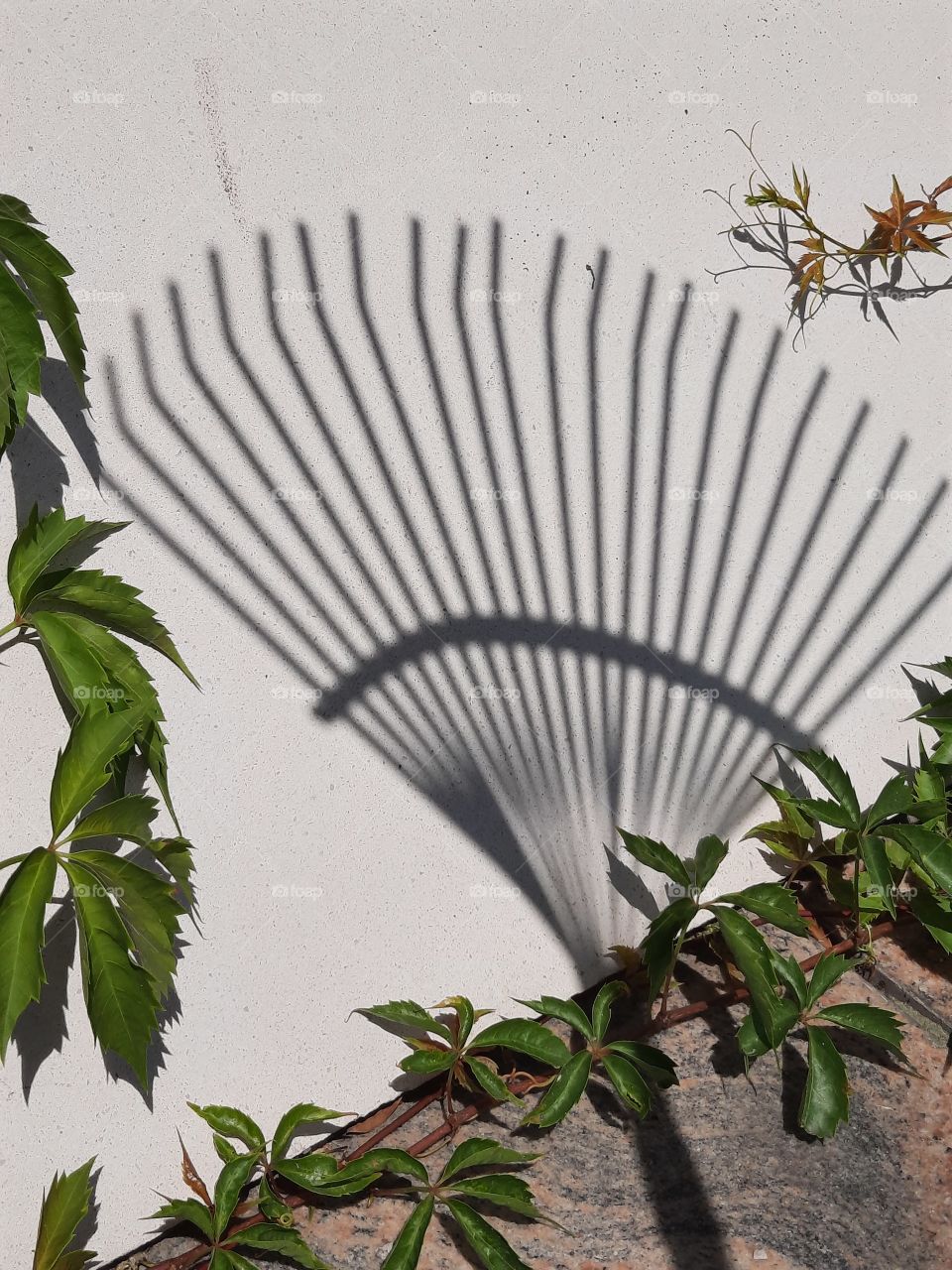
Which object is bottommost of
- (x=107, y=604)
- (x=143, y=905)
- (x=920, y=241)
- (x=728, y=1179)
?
(x=728, y=1179)

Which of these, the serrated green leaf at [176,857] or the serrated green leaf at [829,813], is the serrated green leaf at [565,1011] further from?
the serrated green leaf at [176,857]

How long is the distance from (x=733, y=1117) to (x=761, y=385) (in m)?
1.83

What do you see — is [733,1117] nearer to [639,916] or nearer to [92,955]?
[639,916]

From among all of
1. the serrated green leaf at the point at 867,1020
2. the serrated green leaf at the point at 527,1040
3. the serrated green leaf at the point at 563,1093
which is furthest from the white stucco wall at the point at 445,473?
the serrated green leaf at the point at 867,1020

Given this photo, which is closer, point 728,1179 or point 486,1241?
point 486,1241

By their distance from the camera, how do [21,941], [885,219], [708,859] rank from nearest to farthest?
[21,941] → [708,859] → [885,219]

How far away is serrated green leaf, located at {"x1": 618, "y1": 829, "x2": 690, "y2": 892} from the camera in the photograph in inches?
104

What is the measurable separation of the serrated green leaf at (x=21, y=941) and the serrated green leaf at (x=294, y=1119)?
66cm

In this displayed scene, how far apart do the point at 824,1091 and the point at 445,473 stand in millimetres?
1696

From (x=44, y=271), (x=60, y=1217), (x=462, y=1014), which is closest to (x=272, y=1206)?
(x=60, y=1217)

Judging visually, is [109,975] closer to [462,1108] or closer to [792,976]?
[462,1108]

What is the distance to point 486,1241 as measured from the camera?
7.82ft

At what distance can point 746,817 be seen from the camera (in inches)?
116

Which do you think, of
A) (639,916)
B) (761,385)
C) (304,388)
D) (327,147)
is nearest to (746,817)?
(639,916)
